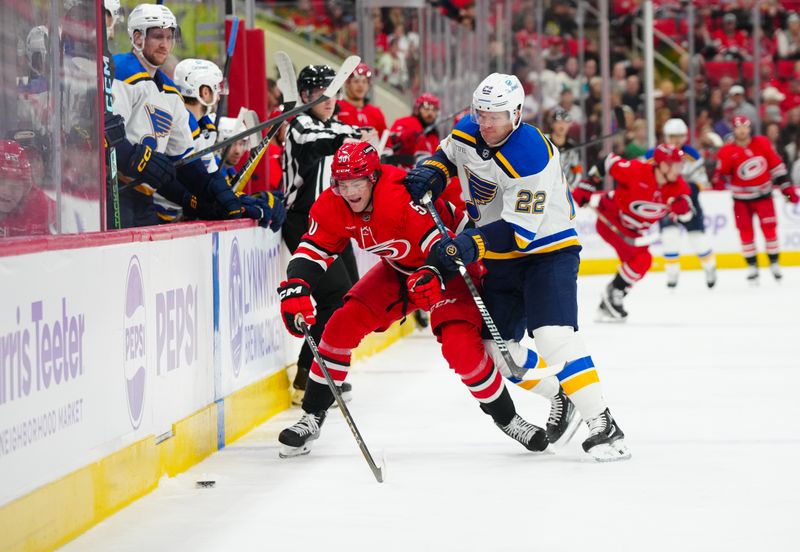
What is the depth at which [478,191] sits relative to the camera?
14.5 ft

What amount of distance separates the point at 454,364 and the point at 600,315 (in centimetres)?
480

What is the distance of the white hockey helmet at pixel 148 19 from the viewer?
4930 millimetres

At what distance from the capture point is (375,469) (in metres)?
4.02

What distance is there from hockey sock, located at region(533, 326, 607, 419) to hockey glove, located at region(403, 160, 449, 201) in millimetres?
597

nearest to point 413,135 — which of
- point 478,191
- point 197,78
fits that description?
point 197,78

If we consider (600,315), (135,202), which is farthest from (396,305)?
(600,315)

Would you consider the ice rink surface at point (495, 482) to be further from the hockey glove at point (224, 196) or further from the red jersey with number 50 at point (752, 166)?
the red jersey with number 50 at point (752, 166)

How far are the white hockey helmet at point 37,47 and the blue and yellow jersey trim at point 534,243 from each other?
1542mm

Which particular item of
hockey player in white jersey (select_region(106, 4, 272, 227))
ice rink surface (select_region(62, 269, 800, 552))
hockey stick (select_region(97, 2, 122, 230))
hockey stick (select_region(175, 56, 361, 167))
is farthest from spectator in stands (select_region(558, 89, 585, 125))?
hockey stick (select_region(97, 2, 122, 230))

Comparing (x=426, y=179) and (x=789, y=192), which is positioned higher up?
(x=426, y=179)

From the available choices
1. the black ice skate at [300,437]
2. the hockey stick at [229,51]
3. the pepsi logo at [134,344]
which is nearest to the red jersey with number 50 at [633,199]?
the hockey stick at [229,51]

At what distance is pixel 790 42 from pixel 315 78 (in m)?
9.66

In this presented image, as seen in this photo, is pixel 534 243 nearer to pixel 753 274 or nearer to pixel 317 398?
pixel 317 398

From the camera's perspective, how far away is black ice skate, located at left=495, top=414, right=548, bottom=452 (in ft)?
14.4
